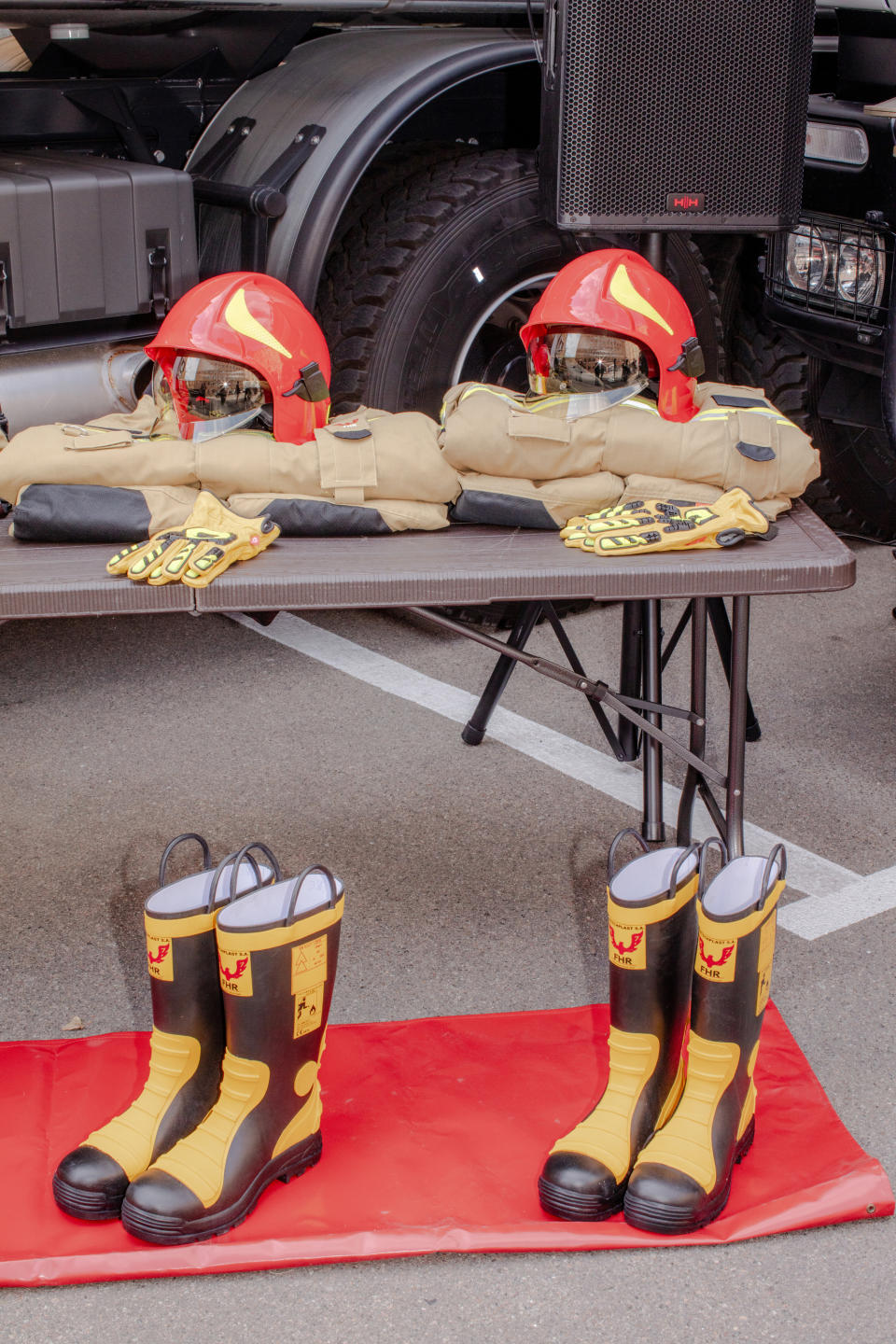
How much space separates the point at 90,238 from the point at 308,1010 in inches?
97.4

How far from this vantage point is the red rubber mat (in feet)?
6.58

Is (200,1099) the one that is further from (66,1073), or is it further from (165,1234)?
(66,1073)

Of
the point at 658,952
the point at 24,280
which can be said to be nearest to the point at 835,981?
the point at 658,952

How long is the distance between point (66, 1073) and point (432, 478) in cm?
121

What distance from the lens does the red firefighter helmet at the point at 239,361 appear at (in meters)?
2.73

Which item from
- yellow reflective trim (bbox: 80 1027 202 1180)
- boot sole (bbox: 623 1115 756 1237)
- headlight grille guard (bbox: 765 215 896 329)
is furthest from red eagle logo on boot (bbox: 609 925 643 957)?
headlight grille guard (bbox: 765 215 896 329)

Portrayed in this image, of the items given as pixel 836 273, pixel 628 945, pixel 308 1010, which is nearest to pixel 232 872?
pixel 308 1010

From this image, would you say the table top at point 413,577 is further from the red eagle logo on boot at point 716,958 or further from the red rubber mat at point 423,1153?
the red rubber mat at point 423,1153

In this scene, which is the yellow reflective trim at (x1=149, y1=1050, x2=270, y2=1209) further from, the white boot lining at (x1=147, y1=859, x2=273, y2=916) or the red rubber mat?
the white boot lining at (x1=147, y1=859, x2=273, y2=916)

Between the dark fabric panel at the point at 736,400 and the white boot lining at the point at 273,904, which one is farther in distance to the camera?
the dark fabric panel at the point at 736,400

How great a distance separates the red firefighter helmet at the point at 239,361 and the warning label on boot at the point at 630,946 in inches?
46.5

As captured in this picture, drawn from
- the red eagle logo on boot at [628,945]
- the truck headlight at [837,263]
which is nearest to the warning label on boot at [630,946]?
the red eagle logo on boot at [628,945]

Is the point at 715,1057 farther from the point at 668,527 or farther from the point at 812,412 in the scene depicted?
the point at 812,412

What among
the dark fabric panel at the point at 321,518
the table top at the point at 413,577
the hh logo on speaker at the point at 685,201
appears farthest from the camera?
the hh logo on speaker at the point at 685,201
